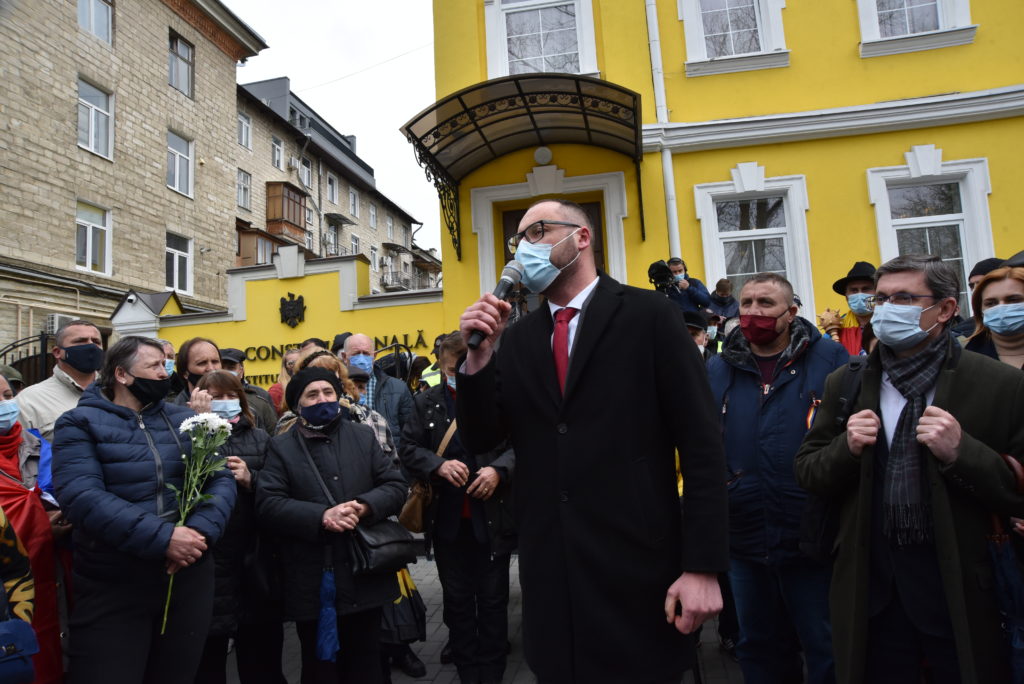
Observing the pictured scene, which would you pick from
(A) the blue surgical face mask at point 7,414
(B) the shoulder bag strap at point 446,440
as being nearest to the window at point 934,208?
(B) the shoulder bag strap at point 446,440

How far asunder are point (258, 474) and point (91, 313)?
18423 mm

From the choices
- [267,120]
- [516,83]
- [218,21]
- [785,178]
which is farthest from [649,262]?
[267,120]

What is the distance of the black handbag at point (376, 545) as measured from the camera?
362cm

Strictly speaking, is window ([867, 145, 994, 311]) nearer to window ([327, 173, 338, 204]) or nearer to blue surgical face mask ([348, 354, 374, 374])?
blue surgical face mask ([348, 354, 374, 374])

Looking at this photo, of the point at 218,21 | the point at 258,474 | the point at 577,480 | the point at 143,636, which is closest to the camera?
the point at 577,480

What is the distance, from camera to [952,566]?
2225 millimetres

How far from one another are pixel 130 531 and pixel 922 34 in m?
10.4

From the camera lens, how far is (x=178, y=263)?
73.9 ft

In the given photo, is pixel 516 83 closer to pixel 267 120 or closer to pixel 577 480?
pixel 577 480

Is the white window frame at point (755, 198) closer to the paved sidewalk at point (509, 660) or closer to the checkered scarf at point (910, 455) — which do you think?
the paved sidewalk at point (509, 660)

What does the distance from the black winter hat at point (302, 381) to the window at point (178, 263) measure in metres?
20.6

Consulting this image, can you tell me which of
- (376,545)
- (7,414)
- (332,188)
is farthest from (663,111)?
(332,188)

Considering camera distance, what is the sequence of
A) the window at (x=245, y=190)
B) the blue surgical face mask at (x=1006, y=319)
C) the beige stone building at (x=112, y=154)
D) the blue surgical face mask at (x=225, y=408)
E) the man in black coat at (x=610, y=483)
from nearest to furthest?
the man in black coat at (x=610, y=483), the blue surgical face mask at (x=1006, y=319), the blue surgical face mask at (x=225, y=408), the beige stone building at (x=112, y=154), the window at (x=245, y=190)

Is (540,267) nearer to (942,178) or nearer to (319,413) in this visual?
(319,413)
